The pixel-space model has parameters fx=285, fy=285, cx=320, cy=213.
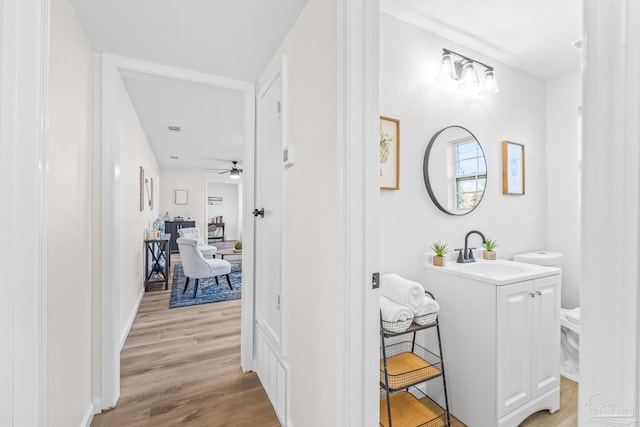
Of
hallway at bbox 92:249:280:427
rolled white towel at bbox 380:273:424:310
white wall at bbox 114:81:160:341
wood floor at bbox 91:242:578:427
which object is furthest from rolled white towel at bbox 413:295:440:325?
white wall at bbox 114:81:160:341

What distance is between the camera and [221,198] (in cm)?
1153

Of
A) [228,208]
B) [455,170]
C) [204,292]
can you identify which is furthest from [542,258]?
[228,208]

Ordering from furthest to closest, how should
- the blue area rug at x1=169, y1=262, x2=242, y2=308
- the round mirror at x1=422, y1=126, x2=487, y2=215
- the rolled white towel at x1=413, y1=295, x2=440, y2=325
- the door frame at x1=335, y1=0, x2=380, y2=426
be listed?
1. the blue area rug at x1=169, y1=262, x2=242, y2=308
2. the round mirror at x1=422, y1=126, x2=487, y2=215
3. the rolled white towel at x1=413, y1=295, x2=440, y2=325
4. the door frame at x1=335, y1=0, x2=380, y2=426

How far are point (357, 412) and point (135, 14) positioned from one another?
212 centimetres

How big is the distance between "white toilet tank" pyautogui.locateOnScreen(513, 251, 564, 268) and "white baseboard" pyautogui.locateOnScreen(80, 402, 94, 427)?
10.5ft

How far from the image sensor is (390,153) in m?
1.84

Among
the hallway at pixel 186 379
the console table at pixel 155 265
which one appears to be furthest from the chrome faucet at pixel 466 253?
the console table at pixel 155 265

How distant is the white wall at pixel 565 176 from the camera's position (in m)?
2.53

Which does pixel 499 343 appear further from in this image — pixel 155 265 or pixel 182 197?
pixel 182 197

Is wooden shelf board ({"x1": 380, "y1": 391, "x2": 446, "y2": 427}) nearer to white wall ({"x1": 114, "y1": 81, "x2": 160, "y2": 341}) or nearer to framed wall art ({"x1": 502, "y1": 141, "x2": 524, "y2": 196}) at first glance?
framed wall art ({"x1": 502, "y1": 141, "x2": 524, "y2": 196})

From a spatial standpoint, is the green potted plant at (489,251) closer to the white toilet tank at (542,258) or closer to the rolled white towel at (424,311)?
the white toilet tank at (542,258)

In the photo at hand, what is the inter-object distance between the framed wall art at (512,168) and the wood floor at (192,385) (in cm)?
149

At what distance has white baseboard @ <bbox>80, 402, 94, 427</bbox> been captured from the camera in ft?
5.24

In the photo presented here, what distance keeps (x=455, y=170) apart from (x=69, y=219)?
93.2 inches
